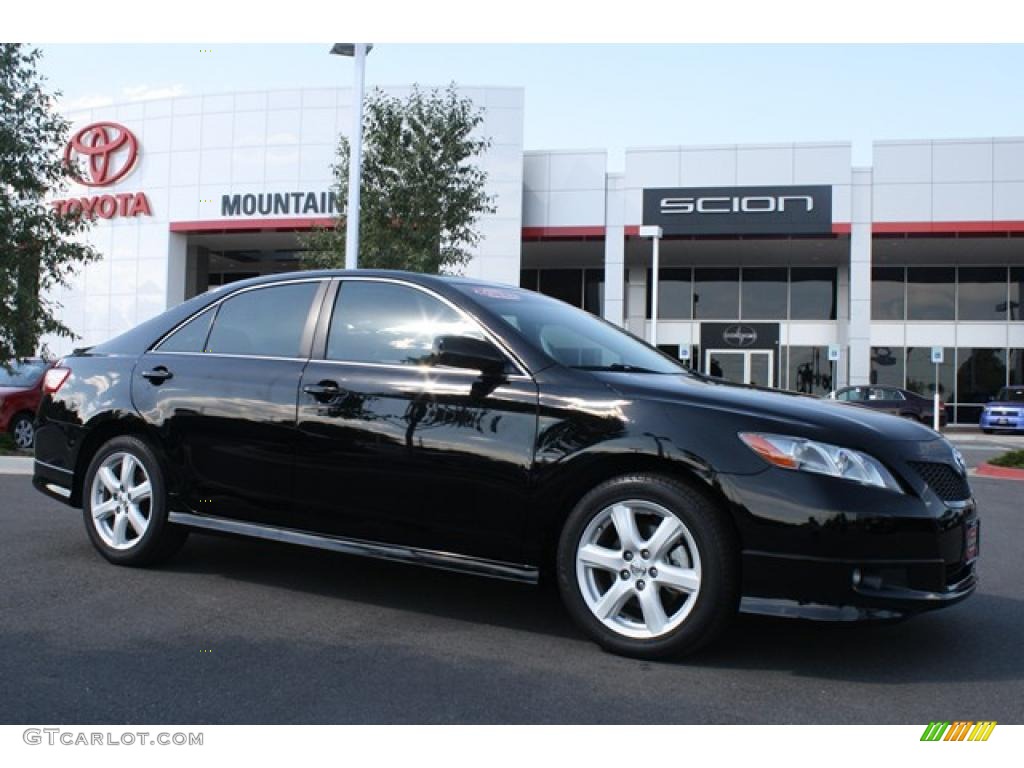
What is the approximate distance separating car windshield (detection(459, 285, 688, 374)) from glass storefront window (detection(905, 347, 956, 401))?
3135 centimetres

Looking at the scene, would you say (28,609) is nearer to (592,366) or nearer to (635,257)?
(592,366)

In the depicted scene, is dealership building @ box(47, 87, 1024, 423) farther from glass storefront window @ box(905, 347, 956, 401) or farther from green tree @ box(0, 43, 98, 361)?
green tree @ box(0, 43, 98, 361)

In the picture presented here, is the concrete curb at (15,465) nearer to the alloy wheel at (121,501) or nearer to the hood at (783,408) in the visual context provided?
the alloy wheel at (121,501)

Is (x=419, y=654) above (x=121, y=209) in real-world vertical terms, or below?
below

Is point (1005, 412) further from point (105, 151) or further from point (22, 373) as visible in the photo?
point (105, 151)

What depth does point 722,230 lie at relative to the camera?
95.3ft

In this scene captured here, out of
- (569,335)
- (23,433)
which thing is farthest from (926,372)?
(569,335)

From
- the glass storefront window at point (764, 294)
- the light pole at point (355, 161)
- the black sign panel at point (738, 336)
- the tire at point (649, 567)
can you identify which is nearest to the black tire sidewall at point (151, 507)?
the tire at point (649, 567)

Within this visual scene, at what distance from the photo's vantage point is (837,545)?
3467mm

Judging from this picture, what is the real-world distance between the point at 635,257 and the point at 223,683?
31329 mm

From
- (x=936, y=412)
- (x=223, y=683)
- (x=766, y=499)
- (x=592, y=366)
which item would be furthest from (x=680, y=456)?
(x=936, y=412)

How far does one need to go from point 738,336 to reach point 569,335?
31.2m

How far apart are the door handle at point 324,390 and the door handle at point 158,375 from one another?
0.96 meters

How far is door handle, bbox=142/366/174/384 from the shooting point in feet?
16.4
